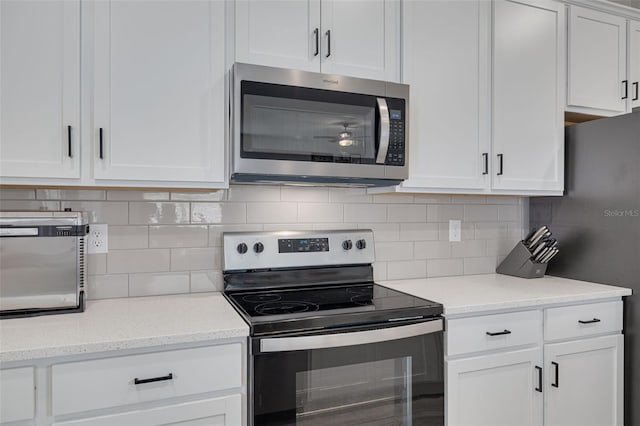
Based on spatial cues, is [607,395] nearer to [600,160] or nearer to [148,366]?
[600,160]

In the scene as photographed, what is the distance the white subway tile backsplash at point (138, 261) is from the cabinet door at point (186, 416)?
2.24 ft

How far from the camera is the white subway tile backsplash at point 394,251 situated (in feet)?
7.16

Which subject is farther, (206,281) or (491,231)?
(491,231)

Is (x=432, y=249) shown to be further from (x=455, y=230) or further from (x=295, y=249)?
(x=295, y=249)

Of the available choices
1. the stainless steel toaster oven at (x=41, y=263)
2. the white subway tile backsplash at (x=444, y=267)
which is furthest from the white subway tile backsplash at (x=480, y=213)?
the stainless steel toaster oven at (x=41, y=263)

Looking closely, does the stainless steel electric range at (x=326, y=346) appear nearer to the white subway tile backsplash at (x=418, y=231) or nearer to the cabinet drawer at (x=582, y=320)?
the white subway tile backsplash at (x=418, y=231)

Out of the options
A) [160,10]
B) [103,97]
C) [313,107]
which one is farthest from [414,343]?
[160,10]

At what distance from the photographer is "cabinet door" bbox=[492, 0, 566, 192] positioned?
2.05 meters

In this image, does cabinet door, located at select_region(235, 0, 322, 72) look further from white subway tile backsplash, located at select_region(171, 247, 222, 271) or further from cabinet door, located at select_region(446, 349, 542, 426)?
cabinet door, located at select_region(446, 349, 542, 426)

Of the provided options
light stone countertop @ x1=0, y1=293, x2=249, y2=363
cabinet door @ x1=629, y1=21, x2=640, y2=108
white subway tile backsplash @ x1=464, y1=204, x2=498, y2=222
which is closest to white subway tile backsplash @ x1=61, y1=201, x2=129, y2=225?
light stone countertop @ x1=0, y1=293, x2=249, y2=363

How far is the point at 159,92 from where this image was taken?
1.54 m

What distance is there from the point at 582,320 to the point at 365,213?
1.08 meters

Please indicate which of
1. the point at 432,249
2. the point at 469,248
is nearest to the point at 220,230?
the point at 432,249

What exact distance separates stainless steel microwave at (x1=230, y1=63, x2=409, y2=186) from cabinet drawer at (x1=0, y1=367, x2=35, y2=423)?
87 cm
